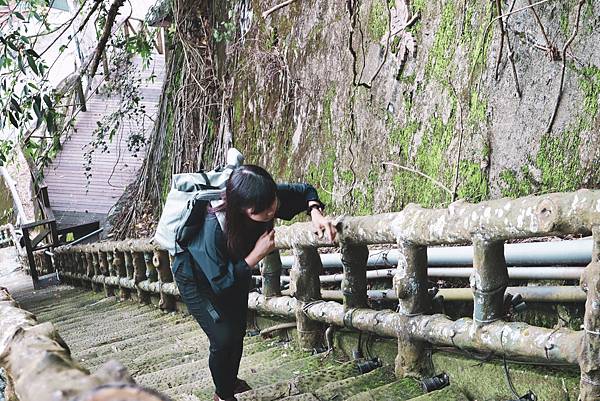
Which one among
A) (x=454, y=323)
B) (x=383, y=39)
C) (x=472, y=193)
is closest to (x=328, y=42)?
(x=383, y=39)

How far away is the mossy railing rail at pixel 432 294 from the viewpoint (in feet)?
6.20

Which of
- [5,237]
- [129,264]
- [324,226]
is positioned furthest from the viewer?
[5,237]

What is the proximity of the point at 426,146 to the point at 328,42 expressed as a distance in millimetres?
2032

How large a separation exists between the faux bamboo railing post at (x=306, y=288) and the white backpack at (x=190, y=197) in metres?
0.67

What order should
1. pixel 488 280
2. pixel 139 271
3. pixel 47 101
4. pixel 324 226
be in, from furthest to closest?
pixel 139 271 → pixel 47 101 → pixel 324 226 → pixel 488 280

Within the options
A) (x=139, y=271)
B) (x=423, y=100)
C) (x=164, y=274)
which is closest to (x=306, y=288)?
(x=423, y=100)

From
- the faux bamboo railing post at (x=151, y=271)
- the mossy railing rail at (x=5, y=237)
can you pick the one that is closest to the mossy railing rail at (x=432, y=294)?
the faux bamboo railing post at (x=151, y=271)

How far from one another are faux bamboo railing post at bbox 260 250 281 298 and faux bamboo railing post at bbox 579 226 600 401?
2324 mm

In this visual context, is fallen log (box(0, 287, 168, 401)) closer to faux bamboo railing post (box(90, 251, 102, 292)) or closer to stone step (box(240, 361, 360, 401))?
stone step (box(240, 361, 360, 401))

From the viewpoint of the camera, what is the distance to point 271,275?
405cm

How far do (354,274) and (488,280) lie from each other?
974 millimetres

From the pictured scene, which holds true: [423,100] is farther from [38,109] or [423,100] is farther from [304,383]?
[38,109]

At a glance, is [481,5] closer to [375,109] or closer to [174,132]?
[375,109]

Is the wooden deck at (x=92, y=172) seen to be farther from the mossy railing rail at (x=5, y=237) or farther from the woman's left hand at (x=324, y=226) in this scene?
the woman's left hand at (x=324, y=226)
